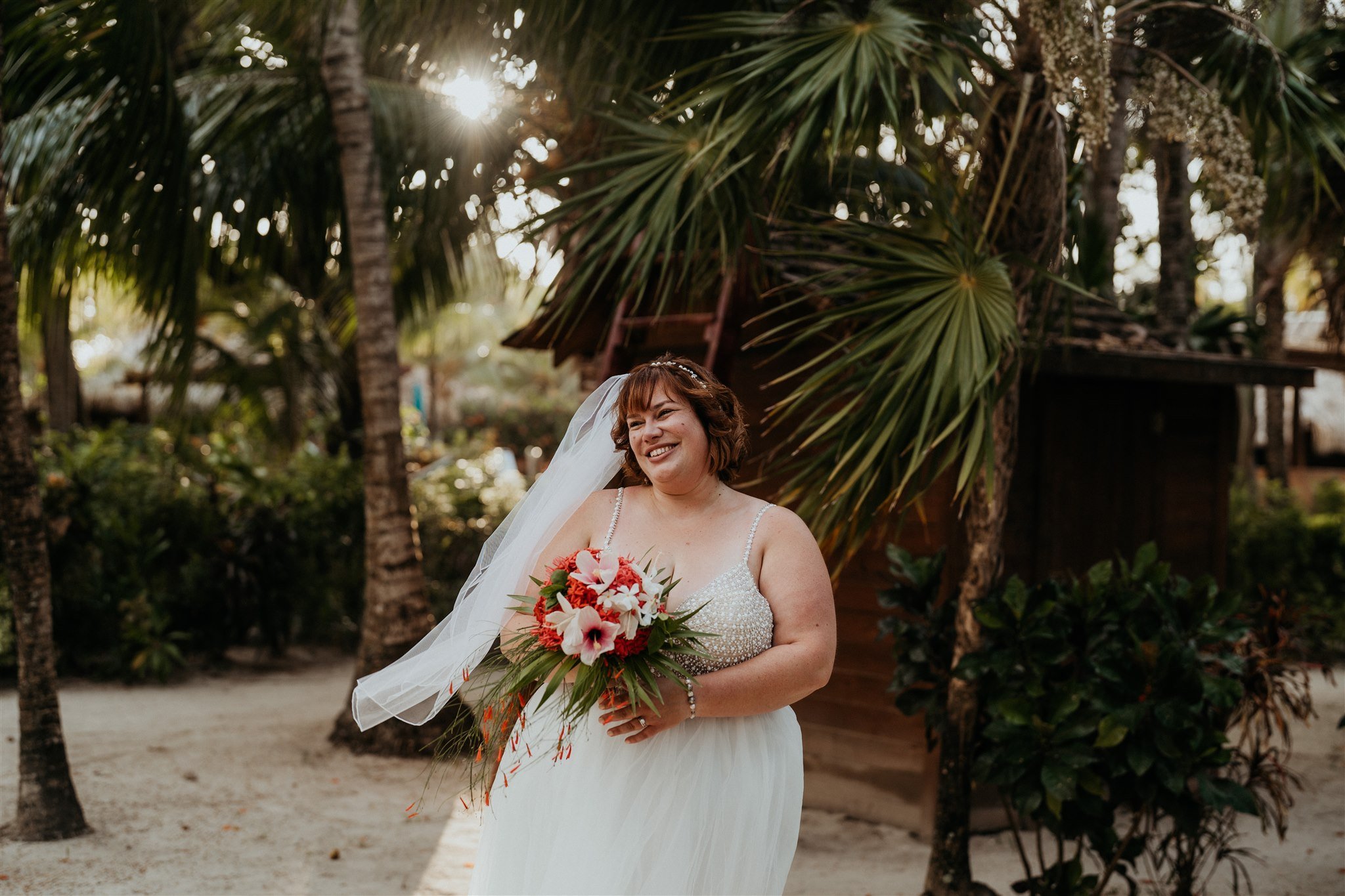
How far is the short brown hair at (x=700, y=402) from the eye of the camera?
9.96 feet

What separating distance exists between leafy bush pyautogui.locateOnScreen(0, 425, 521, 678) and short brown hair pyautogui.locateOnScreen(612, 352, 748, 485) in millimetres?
8275

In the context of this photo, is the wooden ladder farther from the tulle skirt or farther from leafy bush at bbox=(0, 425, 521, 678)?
leafy bush at bbox=(0, 425, 521, 678)

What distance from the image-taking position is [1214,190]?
4867mm

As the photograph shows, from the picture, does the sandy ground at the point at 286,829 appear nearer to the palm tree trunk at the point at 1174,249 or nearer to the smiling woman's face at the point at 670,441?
the smiling woman's face at the point at 670,441

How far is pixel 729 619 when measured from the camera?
2.87 meters

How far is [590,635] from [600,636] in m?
0.02

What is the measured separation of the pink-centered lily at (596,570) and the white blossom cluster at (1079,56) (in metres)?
2.65

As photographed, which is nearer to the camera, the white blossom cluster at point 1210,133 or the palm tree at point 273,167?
the white blossom cluster at point 1210,133

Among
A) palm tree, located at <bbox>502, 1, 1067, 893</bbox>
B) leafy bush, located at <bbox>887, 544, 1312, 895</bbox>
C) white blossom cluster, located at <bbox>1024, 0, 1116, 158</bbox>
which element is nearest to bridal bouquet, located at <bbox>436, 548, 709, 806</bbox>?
palm tree, located at <bbox>502, 1, 1067, 893</bbox>

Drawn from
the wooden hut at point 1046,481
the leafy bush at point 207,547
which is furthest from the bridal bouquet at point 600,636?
the leafy bush at point 207,547

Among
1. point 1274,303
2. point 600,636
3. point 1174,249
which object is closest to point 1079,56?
point 600,636

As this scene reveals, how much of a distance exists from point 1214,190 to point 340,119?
550 centimetres

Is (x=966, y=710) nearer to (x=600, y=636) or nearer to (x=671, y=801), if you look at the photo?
(x=671, y=801)

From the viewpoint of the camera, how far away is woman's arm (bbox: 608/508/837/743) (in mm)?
2795
